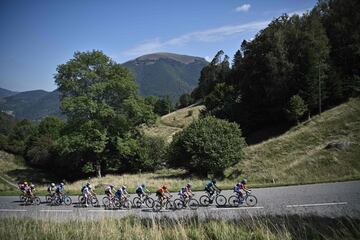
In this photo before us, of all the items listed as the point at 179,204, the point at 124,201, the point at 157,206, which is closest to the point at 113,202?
the point at 124,201

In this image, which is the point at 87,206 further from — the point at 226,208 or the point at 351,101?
the point at 351,101

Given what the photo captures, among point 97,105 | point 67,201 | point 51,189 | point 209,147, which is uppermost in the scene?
point 97,105

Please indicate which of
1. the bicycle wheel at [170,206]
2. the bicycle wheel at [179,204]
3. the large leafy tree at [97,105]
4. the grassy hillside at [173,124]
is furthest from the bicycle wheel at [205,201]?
the grassy hillside at [173,124]

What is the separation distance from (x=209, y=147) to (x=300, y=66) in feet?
88.1

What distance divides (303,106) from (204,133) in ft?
69.3

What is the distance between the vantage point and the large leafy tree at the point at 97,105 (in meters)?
42.5

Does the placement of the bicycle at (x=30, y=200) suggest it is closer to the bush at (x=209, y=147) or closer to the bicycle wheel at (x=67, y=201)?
the bicycle wheel at (x=67, y=201)

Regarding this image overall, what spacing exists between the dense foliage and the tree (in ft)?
6.56

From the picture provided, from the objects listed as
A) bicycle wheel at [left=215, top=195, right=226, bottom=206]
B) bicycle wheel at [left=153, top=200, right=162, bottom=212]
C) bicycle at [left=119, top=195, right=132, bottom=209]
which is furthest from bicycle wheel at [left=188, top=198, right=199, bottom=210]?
bicycle at [left=119, top=195, right=132, bottom=209]

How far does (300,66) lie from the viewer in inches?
2197

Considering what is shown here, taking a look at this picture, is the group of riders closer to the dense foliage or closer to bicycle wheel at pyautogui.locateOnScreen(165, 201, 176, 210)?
bicycle wheel at pyautogui.locateOnScreen(165, 201, 176, 210)

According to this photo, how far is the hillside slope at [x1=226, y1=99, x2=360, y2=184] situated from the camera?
31000 mm

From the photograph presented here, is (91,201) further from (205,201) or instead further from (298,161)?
(298,161)

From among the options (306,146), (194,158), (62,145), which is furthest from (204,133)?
(62,145)
